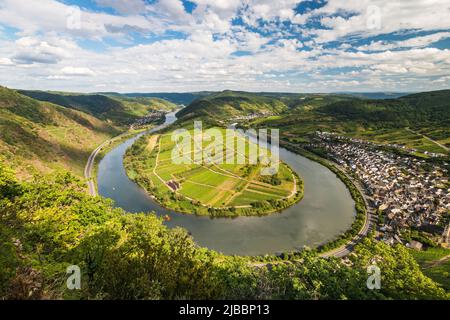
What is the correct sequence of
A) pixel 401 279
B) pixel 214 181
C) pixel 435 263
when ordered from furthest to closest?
pixel 214 181 → pixel 435 263 → pixel 401 279

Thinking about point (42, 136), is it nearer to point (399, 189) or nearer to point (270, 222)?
point (270, 222)

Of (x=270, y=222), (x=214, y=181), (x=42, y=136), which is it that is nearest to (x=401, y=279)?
(x=270, y=222)

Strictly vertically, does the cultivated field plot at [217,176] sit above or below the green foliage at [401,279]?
below

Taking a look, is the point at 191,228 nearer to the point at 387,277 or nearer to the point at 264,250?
the point at 264,250

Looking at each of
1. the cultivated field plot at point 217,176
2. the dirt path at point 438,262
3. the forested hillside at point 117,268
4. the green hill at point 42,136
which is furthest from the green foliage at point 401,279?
the green hill at point 42,136

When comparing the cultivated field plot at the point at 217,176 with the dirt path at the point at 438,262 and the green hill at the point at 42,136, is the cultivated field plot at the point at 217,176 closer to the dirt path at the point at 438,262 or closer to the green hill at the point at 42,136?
the green hill at the point at 42,136

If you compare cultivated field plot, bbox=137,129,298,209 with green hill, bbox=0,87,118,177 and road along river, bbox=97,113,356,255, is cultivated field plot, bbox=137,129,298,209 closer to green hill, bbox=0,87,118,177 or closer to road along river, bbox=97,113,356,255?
road along river, bbox=97,113,356,255
